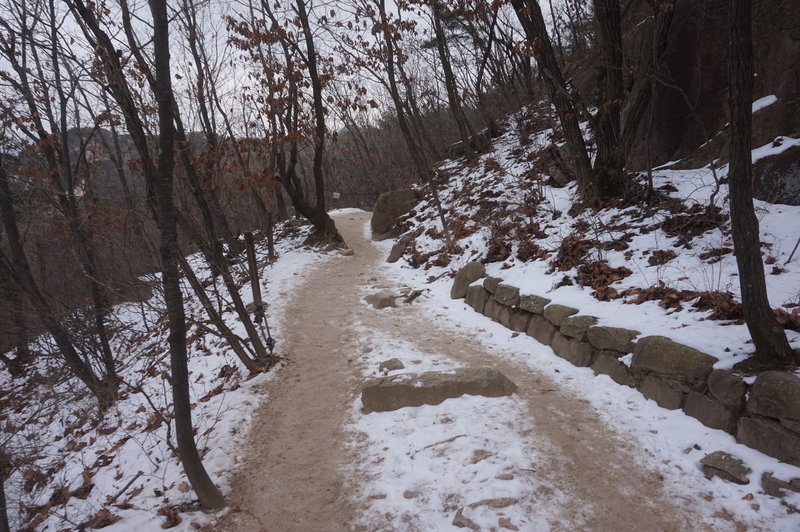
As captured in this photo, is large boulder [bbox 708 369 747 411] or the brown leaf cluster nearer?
large boulder [bbox 708 369 747 411]

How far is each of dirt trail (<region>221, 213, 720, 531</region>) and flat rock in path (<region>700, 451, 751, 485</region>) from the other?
13.2 inches

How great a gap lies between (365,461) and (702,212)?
4.82m

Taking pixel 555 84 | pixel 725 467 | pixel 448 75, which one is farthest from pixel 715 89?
pixel 448 75

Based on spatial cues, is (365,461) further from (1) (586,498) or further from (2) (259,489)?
(1) (586,498)

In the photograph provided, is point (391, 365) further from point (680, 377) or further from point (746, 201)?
point (746, 201)

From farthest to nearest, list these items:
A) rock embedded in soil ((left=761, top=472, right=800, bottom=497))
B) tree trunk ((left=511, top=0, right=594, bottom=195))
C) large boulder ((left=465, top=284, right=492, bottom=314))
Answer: tree trunk ((left=511, top=0, right=594, bottom=195)) → large boulder ((left=465, top=284, right=492, bottom=314)) → rock embedded in soil ((left=761, top=472, right=800, bottom=497))

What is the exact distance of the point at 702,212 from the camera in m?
4.91

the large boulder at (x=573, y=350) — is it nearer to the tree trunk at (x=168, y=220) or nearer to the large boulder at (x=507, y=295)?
the large boulder at (x=507, y=295)

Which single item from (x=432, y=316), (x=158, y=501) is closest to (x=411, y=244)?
(x=432, y=316)

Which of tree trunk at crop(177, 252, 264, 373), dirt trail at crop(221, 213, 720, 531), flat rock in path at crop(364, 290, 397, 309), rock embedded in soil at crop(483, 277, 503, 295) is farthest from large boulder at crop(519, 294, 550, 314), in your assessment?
tree trunk at crop(177, 252, 264, 373)

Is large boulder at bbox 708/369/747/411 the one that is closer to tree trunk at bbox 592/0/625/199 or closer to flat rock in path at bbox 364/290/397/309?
tree trunk at bbox 592/0/625/199

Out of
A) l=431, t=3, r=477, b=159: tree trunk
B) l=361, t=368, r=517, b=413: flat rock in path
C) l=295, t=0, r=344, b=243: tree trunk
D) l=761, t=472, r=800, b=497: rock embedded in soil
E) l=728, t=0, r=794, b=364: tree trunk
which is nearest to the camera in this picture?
l=761, t=472, r=800, b=497: rock embedded in soil

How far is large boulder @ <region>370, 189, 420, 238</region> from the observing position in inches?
543

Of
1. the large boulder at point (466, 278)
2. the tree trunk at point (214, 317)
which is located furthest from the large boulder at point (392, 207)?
the tree trunk at point (214, 317)
